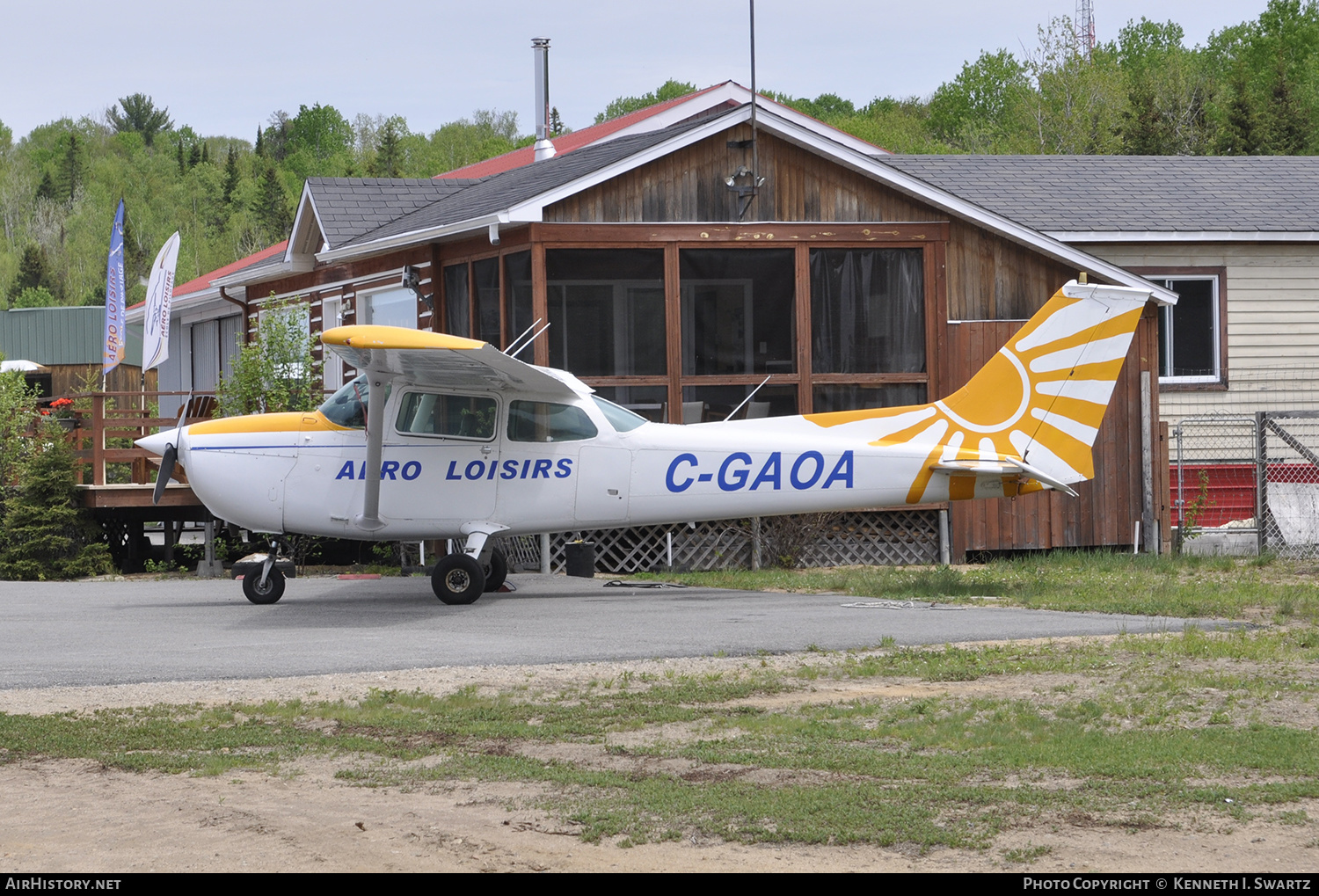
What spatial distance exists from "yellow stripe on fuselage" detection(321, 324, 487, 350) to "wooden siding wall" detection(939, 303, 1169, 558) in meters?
7.37

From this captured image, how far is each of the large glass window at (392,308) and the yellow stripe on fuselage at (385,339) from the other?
6.54 metres

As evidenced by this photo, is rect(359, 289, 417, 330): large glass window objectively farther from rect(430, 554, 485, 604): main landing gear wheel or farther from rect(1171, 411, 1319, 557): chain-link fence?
rect(1171, 411, 1319, 557): chain-link fence

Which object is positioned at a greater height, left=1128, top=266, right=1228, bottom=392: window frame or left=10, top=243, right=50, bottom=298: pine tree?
left=10, top=243, right=50, bottom=298: pine tree

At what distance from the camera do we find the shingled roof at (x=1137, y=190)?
62.4 feet

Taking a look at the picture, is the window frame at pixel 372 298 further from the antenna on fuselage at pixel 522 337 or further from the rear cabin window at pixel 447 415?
the rear cabin window at pixel 447 415

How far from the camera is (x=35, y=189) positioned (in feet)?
330

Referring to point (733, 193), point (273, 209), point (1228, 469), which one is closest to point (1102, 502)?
point (1228, 469)

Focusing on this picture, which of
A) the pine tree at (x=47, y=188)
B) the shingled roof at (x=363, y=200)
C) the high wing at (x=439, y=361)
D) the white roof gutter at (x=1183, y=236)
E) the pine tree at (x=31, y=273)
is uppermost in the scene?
the pine tree at (x=47, y=188)

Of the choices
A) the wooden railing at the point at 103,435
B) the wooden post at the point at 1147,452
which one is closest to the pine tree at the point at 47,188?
the wooden railing at the point at 103,435

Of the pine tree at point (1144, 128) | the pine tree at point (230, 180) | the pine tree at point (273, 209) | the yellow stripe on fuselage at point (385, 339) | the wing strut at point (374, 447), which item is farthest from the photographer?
the pine tree at point (230, 180)

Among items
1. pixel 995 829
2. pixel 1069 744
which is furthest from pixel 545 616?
pixel 995 829

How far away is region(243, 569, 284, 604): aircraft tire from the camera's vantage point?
1292 centimetres

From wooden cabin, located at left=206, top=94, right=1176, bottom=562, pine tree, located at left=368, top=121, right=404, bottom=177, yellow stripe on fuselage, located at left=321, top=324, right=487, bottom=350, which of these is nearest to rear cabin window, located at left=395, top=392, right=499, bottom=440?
yellow stripe on fuselage, located at left=321, top=324, right=487, bottom=350

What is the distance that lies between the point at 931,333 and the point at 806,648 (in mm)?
7774
